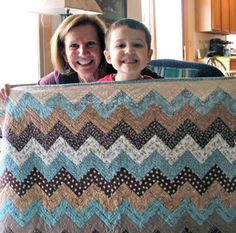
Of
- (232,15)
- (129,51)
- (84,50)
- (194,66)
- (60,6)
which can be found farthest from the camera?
(232,15)

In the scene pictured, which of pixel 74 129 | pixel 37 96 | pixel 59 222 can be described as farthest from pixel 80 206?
pixel 37 96

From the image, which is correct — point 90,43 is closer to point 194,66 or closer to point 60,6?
point 194,66

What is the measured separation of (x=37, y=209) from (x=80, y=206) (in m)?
0.12

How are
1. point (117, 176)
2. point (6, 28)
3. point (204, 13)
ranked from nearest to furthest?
point (117, 176), point (6, 28), point (204, 13)

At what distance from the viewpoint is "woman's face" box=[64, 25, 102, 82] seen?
188cm

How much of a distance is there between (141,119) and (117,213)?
0.27 meters

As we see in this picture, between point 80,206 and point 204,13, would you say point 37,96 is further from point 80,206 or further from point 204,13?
point 204,13

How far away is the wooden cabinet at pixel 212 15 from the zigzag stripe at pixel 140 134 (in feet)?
18.7

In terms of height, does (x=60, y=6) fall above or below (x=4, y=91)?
above

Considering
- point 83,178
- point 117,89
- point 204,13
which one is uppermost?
point 204,13

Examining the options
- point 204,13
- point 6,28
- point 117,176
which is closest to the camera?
point 117,176

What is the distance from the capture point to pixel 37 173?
47.8 inches

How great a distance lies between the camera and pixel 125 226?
1176mm

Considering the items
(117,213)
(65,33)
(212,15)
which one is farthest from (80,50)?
(212,15)
